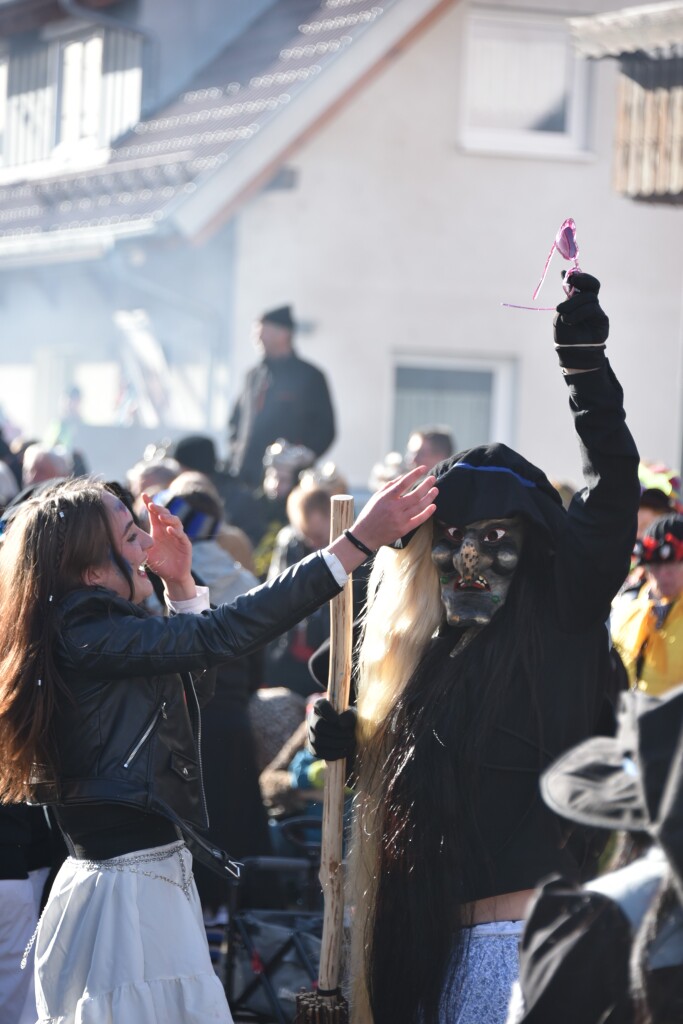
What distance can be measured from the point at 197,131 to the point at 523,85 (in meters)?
2.96

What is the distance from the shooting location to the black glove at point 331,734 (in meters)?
3.46

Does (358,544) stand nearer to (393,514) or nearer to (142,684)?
(393,514)

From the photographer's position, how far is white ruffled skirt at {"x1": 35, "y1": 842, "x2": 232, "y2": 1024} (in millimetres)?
3246

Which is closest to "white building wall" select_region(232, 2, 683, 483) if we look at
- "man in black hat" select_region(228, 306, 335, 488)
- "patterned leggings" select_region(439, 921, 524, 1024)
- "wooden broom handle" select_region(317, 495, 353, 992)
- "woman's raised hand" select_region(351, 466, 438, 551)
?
"man in black hat" select_region(228, 306, 335, 488)

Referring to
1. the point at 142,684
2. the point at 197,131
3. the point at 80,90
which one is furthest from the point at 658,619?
the point at 80,90

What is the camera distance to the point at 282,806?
6.28 meters

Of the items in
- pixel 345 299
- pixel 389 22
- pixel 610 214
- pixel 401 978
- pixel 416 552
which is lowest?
pixel 401 978

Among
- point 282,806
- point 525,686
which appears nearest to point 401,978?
point 525,686

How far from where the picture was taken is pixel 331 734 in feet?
11.4

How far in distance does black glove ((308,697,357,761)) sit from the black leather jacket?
A: 29 cm

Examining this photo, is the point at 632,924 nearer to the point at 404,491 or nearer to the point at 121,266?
the point at 404,491

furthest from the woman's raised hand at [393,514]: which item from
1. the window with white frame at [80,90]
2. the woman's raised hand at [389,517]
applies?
the window with white frame at [80,90]

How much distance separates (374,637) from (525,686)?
488 mm

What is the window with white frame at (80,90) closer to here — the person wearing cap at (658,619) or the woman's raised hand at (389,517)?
the person wearing cap at (658,619)
